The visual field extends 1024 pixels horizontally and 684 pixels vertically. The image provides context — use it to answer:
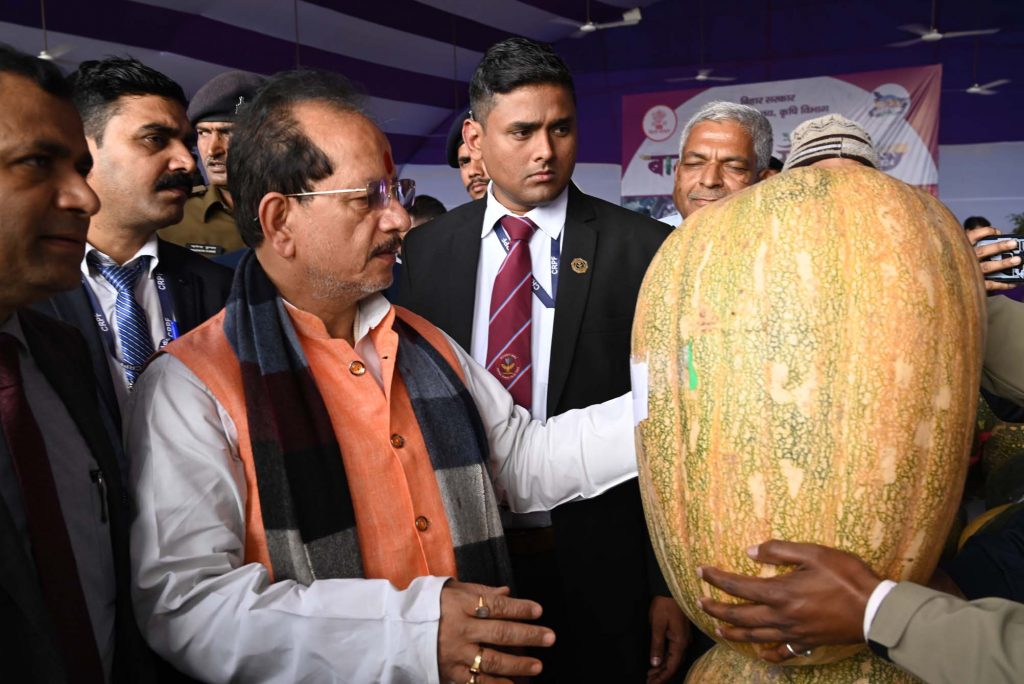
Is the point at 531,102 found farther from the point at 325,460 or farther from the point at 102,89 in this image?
the point at 325,460

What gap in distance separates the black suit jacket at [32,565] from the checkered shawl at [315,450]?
243 millimetres

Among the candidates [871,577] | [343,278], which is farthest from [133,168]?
[871,577]

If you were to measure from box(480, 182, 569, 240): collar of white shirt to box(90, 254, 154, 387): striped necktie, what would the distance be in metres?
0.99

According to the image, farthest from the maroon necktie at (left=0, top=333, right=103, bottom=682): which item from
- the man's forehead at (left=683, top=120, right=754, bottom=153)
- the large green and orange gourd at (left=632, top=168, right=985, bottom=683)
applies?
the man's forehead at (left=683, top=120, right=754, bottom=153)

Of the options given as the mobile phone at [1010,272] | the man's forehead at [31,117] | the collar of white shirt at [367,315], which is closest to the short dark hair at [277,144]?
the collar of white shirt at [367,315]

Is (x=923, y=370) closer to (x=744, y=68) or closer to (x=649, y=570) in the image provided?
(x=649, y=570)

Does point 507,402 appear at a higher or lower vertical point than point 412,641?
higher

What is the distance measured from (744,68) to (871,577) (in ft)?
33.1

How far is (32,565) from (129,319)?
1096 mm

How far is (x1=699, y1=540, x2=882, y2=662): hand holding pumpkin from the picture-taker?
44.5 inches

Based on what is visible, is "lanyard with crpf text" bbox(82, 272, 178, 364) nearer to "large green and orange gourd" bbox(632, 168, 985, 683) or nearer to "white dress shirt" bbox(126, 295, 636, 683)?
"white dress shirt" bbox(126, 295, 636, 683)

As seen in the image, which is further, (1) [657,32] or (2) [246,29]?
(1) [657,32]

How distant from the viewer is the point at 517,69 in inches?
101

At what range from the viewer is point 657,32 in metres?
10.8
